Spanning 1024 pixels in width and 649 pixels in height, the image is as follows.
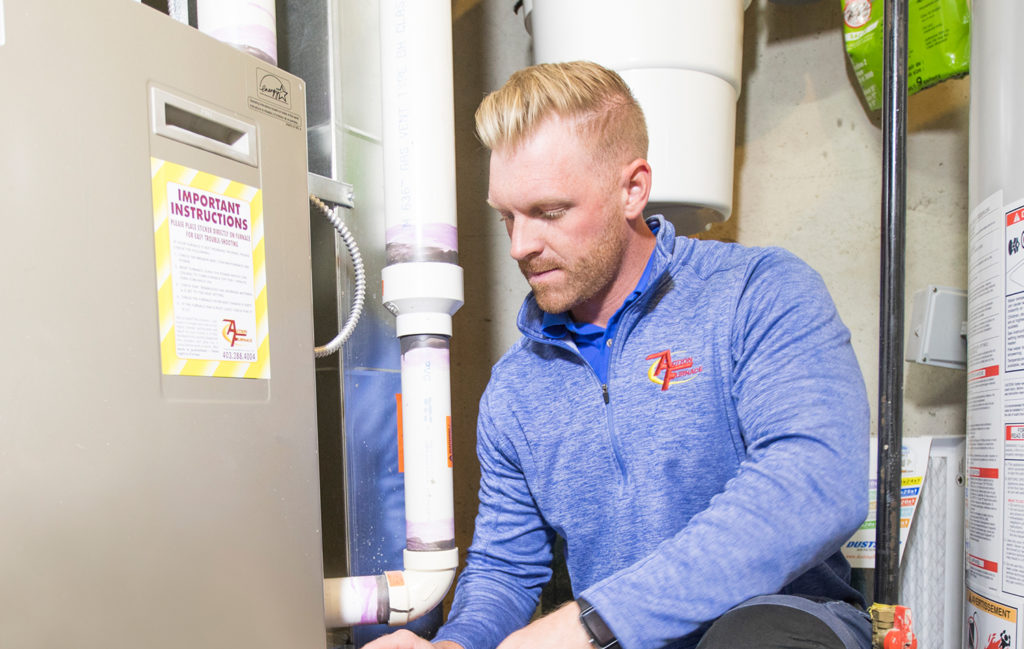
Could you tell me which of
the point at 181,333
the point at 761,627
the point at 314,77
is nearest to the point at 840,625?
the point at 761,627

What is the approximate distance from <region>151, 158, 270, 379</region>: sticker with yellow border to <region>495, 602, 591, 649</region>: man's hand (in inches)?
14.7

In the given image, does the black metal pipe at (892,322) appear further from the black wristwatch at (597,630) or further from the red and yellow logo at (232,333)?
the red and yellow logo at (232,333)

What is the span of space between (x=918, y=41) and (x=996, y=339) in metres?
0.57

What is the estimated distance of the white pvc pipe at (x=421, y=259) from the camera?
1.10 metres

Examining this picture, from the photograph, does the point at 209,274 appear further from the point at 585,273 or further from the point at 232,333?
the point at 585,273

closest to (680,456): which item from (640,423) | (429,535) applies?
(640,423)

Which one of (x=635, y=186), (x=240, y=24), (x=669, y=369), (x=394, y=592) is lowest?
(x=394, y=592)

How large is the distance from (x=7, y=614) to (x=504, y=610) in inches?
24.7

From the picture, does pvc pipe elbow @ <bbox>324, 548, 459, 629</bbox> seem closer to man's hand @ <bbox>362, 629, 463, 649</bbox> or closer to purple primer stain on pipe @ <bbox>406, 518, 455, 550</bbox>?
purple primer stain on pipe @ <bbox>406, 518, 455, 550</bbox>

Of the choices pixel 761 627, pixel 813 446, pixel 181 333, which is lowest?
pixel 761 627

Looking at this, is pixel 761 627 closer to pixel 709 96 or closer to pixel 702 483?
pixel 702 483

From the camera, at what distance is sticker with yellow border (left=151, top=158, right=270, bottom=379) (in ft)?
2.29

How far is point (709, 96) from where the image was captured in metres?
1.25

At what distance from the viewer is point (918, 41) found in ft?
4.37
